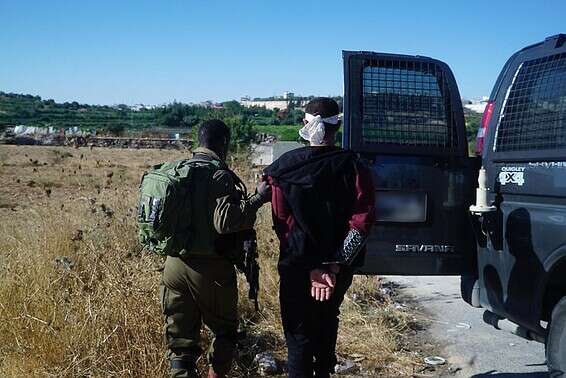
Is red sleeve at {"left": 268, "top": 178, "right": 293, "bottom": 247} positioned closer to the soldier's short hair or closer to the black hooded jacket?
the black hooded jacket

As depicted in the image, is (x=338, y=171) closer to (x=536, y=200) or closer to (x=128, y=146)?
(x=536, y=200)

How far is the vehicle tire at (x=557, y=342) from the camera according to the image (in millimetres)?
3514

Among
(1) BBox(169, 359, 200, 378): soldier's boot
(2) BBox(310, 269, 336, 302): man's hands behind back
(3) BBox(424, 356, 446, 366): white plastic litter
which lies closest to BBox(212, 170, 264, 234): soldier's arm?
(2) BBox(310, 269, 336, 302): man's hands behind back

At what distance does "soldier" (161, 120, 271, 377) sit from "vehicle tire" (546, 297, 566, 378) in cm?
168

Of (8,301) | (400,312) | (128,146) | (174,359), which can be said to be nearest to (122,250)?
(8,301)

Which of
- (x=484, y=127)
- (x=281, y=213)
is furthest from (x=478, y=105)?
(x=281, y=213)

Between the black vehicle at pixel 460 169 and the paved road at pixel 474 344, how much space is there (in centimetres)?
83

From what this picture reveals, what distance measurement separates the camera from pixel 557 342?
3.56m

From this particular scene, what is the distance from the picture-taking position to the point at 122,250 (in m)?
5.06

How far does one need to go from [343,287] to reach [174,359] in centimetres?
112

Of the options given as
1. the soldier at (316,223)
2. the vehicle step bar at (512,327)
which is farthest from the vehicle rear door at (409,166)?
the soldier at (316,223)

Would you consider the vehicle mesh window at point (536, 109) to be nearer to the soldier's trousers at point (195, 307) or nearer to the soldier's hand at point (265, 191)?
the soldier's hand at point (265, 191)

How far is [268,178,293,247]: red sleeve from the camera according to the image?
3.41m

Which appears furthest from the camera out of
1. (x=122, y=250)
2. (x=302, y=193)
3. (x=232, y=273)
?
(x=122, y=250)
